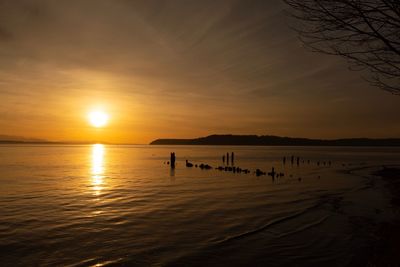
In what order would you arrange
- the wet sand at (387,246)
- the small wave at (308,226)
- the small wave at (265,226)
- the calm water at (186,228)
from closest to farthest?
the wet sand at (387,246) < the calm water at (186,228) < the small wave at (265,226) < the small wave at (308,226)

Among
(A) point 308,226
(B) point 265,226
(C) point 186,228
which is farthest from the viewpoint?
(A) point 308,226

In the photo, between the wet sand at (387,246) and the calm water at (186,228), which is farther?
the calm water at (186,228)

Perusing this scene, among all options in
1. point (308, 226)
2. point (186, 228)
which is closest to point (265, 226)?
point (308, 226)

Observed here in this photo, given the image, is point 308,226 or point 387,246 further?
point 308,226

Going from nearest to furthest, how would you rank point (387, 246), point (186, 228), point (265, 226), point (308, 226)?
point (387, 246) → point (186, 228) → point (265, 226) → point (308, 226)

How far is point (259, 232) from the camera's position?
15.6 metres

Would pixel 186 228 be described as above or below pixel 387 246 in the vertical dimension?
below

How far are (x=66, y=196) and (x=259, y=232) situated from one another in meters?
17.8

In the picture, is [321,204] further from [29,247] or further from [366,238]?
[29,247]

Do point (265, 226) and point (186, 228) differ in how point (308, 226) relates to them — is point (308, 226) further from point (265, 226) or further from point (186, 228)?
point (186, 228)

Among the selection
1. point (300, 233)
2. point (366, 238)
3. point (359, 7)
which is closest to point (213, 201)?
point (300, 233)

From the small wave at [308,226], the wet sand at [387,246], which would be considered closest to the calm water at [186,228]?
the small wave at [308,226]

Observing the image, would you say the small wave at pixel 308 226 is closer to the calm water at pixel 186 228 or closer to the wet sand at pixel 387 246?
the calm water at pixel 186 228

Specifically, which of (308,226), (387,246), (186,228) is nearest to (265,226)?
(308,226)
